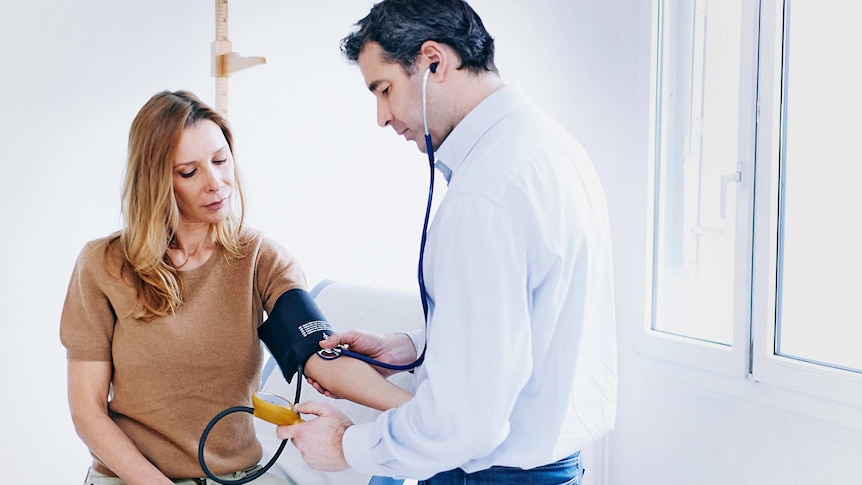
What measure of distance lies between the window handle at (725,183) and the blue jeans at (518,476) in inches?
43.6

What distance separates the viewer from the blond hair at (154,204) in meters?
1.49

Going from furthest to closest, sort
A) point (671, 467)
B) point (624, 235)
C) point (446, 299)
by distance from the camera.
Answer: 1. point (624, 235)
2. point (671, 467)
3. point (446, 299)

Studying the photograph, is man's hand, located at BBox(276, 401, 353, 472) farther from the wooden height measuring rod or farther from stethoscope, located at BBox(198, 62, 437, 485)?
the wooden height measuring rod

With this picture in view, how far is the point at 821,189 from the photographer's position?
180 centimetres

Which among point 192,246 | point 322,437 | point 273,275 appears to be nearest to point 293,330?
point 273,275

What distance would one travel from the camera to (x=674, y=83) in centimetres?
246

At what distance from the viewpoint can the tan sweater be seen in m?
1.47

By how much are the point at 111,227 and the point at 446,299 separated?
4.97ft

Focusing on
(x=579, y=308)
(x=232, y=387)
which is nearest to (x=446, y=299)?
(x=579, y=308)

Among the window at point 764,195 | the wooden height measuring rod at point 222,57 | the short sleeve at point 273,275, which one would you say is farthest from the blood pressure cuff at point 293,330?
the window at point 764,195

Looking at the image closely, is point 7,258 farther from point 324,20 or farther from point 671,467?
point 671,467

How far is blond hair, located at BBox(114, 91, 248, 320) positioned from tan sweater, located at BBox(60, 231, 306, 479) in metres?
0.03

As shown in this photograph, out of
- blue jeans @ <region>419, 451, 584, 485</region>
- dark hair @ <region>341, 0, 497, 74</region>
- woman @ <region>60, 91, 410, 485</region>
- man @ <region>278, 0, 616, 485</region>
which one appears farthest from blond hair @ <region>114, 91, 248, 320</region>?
blue jeans @ <region>419, 451, 584, 485</region>

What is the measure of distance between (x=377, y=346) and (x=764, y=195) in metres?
1.06
